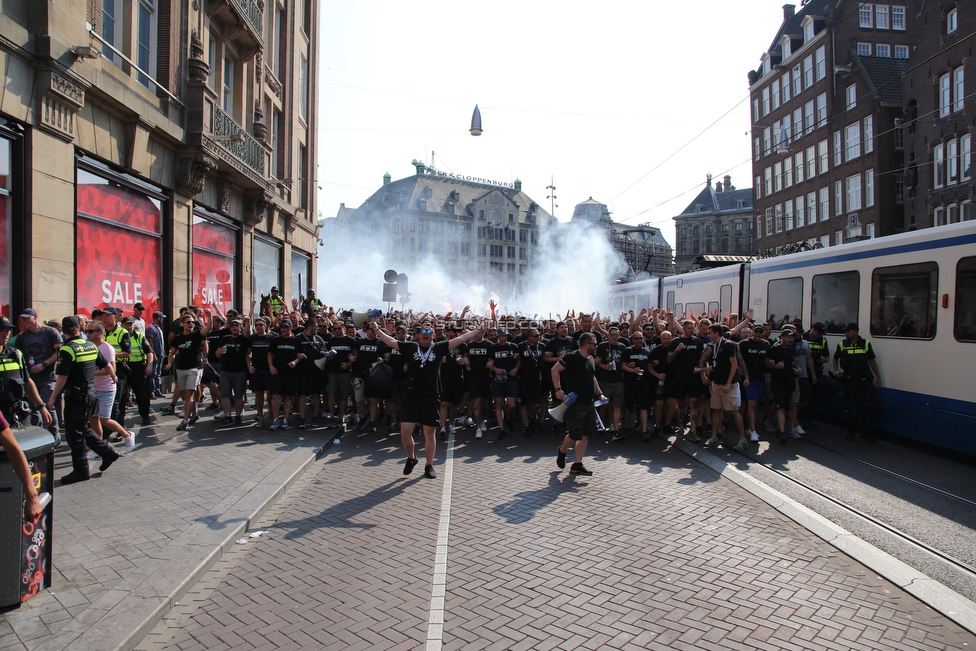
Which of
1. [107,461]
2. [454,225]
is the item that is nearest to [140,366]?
[107,461]

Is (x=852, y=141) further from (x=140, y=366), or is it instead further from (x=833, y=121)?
(x=140, y=366)

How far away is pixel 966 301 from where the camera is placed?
790 centimetres

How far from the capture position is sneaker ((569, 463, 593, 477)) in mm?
7180

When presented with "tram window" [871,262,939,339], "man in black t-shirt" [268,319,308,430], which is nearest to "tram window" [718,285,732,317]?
"tram window" [871,262,939,339]

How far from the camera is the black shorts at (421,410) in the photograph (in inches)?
285

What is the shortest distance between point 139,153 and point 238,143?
16.4 feet

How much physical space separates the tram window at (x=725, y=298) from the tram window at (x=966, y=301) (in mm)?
6867

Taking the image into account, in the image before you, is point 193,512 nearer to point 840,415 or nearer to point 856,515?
point 856,515

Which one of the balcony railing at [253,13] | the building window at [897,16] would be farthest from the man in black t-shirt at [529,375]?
the building window at [897,16]

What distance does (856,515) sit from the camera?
226 inches

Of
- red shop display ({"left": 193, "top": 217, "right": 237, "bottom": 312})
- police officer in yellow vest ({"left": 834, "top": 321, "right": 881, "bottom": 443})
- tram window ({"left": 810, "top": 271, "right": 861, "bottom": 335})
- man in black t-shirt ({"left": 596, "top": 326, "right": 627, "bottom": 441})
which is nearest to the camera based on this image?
police officer in yellow vest ({"left": 834, "top": 321, "right": 881, "bottom": 443})

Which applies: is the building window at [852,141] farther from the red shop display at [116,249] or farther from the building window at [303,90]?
the red shop display at [116,249]

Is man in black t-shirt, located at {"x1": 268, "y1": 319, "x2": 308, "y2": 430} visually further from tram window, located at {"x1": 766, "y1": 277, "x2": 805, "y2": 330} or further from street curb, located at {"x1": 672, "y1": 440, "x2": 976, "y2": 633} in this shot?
tram window, located at {"x1": 766, "y1": 277, "x2": 805, "y2": 330}

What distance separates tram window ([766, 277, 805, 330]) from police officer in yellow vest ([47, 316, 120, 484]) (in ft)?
37.3
